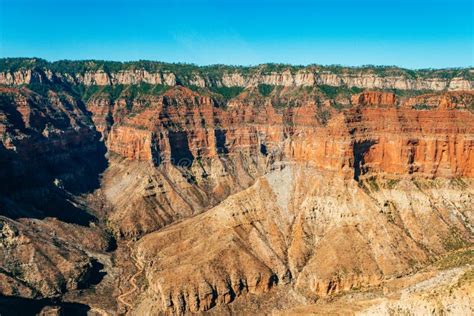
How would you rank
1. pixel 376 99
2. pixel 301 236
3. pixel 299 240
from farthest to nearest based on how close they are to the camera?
1. pixel 376 99
2. pixel 301 236
3. pixel 299 240

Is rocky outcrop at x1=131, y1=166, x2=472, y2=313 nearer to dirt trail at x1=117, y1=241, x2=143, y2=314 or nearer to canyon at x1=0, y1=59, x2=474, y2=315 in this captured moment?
canyon at x1=0, y1=59, x2=474, y2=315

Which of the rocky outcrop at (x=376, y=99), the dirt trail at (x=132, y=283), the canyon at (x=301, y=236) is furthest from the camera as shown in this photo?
the rocky outcrop at (x=376, y=99)

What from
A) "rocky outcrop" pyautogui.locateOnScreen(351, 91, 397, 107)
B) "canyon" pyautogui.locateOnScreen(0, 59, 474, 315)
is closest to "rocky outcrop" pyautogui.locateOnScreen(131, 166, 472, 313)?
"canyon" pyautogui.locateOnScreen(0, 59, 474, 315)

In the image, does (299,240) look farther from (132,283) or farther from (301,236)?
(132,283)

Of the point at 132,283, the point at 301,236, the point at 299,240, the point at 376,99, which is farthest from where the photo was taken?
the point at 376,99

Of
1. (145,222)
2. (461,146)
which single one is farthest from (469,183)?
(145,222)

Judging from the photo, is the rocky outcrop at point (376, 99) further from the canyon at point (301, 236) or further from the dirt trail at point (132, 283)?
the dirt trail at point (132, 283)

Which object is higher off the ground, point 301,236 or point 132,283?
point 301,236

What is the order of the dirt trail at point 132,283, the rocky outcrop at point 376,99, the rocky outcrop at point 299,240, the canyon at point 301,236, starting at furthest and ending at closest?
the rocky outcrop at point 376,99, the dirt trail at point 132,283, the rocky outcrop at point 299,240, the canyon at point 301,236

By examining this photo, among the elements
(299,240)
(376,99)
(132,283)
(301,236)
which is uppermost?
(376,99)

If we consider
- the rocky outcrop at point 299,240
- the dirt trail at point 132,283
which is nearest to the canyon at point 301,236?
the rocky outcrop at point 299,240

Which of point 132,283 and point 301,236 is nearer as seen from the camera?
point 301,236

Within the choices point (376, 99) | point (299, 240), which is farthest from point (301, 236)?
Result: point (376, 99)
